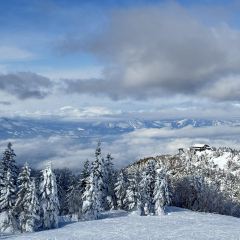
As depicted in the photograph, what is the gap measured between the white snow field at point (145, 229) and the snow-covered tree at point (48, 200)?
298 centimetres

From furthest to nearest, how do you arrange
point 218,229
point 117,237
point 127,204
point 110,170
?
1. point 110,170
2. point 127,204
3. point 218,229
4. point 117,237

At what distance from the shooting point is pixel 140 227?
300 feet

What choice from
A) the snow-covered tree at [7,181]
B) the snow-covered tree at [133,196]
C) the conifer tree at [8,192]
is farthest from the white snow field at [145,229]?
the snow-covered tree at [7,181]

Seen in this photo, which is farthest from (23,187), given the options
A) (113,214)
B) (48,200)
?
(113,214)

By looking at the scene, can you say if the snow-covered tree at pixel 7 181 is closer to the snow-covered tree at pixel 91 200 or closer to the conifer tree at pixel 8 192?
the conifer tree at pixel 8 192

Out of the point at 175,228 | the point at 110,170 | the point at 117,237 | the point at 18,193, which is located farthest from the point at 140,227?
the point at 110,170

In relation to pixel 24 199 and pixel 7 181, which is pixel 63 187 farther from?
pixel 7 181

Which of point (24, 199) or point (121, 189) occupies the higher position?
point (24, 199)

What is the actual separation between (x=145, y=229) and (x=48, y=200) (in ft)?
66.6

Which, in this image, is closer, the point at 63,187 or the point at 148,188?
the point at 148,188

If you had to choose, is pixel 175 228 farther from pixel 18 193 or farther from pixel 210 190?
pixel 210 190

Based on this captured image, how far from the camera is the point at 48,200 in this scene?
3691 inches

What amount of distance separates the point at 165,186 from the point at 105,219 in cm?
2224

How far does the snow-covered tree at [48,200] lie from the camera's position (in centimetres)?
9312
